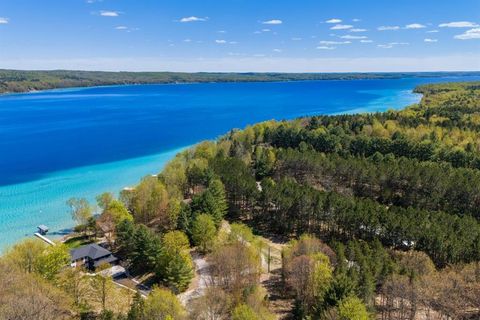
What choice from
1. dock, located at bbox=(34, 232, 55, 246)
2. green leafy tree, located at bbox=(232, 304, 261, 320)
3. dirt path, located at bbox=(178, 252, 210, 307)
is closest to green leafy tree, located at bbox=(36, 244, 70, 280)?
dirt path, located at bbox=(178, 252, 210, 307)

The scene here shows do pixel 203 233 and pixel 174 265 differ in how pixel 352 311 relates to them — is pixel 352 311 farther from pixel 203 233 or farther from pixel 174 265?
pixel 203 233

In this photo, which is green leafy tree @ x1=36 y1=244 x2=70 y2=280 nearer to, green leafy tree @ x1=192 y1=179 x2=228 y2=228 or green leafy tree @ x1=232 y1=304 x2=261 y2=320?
green leafy tree @ x1=232 y1=304 x2=261 y2=320

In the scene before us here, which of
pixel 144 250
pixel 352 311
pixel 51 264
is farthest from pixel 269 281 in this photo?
pixel 51 264

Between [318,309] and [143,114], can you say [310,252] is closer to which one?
[318,309]

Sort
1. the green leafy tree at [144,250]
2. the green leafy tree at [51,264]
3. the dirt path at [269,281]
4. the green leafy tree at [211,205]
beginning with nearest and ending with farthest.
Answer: the green leafy tree at [51,264]
the dirt path at [269,281]
the green leafy tree at [144,250]
the green leafy tree at [211,205]

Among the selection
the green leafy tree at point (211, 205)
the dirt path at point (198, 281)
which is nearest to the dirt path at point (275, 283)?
the dirt path at point (198, 281)

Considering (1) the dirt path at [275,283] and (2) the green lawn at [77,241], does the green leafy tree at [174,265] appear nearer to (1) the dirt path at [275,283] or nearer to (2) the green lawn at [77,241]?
(1) the dirt path at [275,283]
